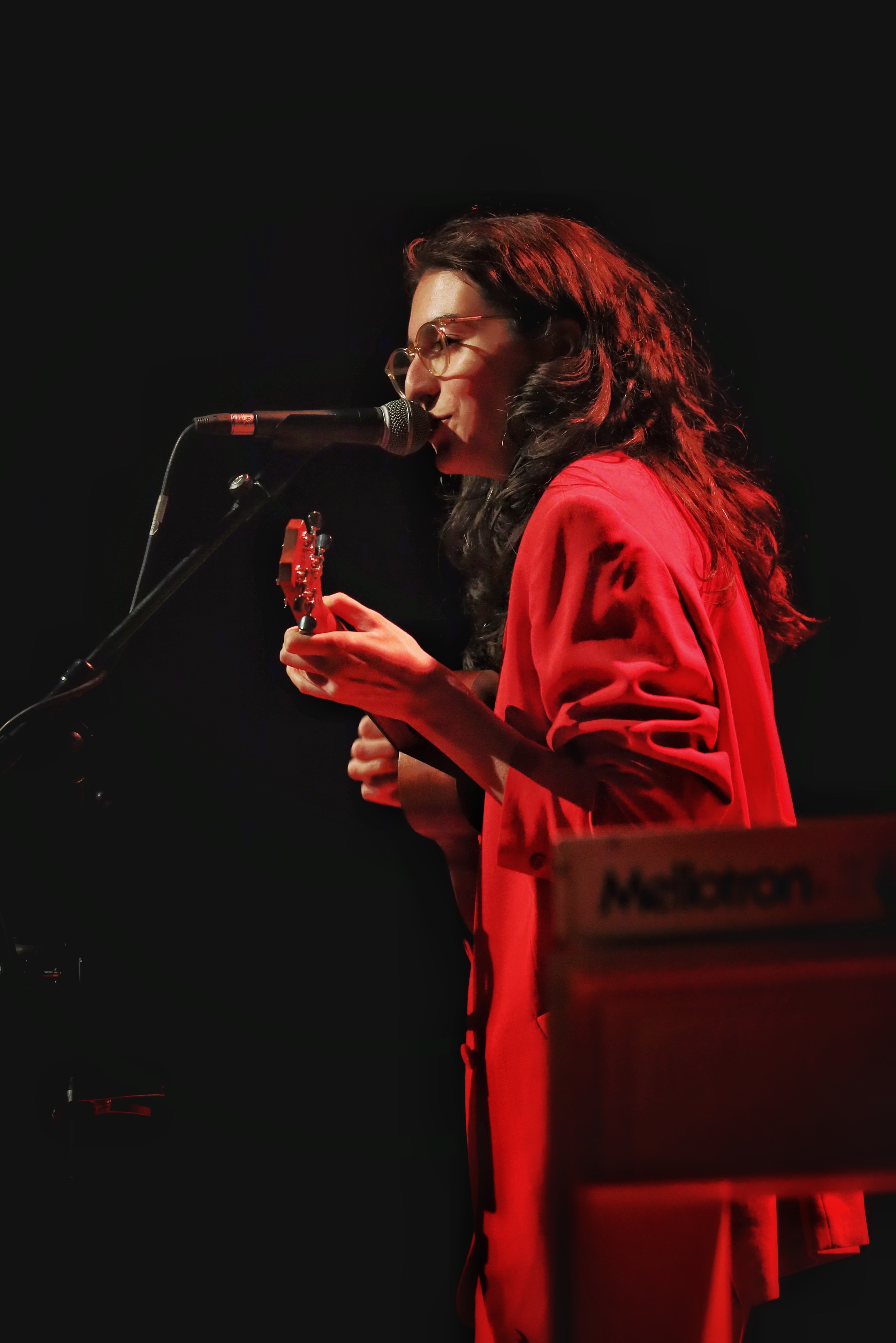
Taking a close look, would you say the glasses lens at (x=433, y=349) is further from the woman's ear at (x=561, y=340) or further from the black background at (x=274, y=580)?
the black background at (x=274, y=580)

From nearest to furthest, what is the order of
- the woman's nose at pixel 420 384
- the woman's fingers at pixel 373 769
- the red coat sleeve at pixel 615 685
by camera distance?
the red coat sleeve at pixel 615 685, the woman's nose at pixel 420 384, the woman's fingers at pixel 373 769

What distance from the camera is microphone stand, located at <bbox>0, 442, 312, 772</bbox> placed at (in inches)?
55.8

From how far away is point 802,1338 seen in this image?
189cm

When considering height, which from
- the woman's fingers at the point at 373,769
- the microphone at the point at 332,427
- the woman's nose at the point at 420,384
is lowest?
the woman's fingers at the point at 373,769

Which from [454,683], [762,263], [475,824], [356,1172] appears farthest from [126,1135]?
[762,263]

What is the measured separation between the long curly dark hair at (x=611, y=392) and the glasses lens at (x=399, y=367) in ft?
0.40

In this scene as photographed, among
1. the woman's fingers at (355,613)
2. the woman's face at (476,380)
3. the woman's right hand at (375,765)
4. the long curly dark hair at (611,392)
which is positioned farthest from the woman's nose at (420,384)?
the woman's right hand at (375,765)

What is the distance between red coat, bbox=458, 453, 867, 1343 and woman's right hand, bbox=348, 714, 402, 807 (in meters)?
0.42

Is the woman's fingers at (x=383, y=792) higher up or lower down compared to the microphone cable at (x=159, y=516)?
lower down

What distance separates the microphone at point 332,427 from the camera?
141 cm

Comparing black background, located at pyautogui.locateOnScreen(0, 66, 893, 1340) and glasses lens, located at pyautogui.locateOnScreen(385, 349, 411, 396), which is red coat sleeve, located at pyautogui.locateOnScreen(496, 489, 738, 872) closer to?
glasses lens, located at pyautogui.locateOnScreen(385, 349, 411, 396)

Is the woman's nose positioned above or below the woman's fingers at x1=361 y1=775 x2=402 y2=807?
above

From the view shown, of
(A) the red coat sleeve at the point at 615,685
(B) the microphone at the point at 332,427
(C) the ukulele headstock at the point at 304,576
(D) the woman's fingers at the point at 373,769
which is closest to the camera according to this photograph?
(A) the red coat sleeve at the point at 615,685

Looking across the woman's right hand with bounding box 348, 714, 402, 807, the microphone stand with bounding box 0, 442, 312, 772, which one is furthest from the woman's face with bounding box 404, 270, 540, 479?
the woman's right hand with bounding box 348, 714, 402, 807
